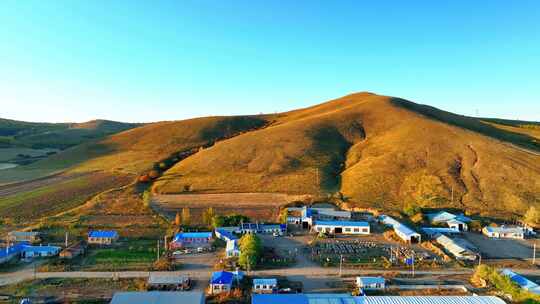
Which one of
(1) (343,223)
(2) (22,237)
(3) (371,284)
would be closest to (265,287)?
(3) (371,284)

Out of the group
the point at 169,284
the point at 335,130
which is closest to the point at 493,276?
the point at 169,284

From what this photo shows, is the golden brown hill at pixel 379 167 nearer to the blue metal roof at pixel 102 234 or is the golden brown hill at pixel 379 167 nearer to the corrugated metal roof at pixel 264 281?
the blue metal roof at pixel 102 234

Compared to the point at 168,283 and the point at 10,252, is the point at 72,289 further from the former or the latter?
the point at 10,252

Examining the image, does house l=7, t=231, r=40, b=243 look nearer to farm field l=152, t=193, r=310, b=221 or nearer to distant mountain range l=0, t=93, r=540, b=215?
farm field l=152, t=193, r=310, b=221

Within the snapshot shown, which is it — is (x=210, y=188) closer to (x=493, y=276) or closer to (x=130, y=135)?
(x=493, y=276)

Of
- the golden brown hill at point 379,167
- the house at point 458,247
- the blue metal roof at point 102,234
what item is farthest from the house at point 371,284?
the blue metal roof at point 102,234

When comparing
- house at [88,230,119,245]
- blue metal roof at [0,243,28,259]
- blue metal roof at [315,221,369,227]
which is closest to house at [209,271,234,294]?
house at [88,230,119,245]
